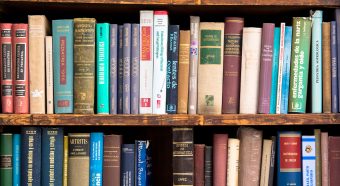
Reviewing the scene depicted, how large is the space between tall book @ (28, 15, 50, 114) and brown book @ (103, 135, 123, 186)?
0.20m

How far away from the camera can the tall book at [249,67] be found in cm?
163

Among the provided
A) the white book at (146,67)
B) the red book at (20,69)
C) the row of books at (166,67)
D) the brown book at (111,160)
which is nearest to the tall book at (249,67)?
the row of books at (166,67)

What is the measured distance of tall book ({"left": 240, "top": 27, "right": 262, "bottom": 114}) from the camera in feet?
5.36

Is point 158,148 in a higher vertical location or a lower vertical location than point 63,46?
lower

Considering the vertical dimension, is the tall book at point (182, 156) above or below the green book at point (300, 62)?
below

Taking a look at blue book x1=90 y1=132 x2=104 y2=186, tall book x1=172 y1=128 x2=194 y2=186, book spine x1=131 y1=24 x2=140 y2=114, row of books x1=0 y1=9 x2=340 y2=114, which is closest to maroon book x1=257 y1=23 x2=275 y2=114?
row of books x1=0 y1=9 x2=340 y2=114

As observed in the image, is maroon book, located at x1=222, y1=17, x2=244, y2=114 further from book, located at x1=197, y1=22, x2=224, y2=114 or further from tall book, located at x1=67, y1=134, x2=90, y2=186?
tall book, located at x1=67, y1=134, x2=90, y2=186

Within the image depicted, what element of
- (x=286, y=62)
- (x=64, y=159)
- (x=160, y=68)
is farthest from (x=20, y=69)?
(x=286, y=62)

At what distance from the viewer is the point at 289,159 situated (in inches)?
64.5

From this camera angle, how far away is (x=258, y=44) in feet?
5.37

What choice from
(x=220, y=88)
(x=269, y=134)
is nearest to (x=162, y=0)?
(x=220, y=88)

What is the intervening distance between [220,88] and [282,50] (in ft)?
0.66

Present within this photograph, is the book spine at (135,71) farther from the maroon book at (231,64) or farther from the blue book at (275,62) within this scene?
the blue book at (275,62)

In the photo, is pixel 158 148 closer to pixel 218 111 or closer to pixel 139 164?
pixel 139 164
